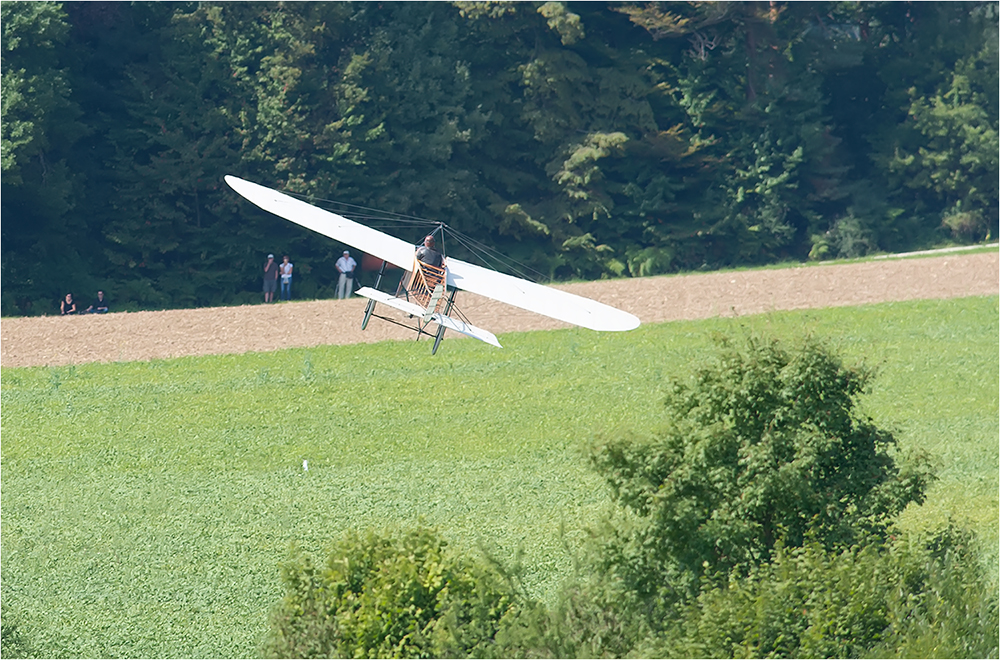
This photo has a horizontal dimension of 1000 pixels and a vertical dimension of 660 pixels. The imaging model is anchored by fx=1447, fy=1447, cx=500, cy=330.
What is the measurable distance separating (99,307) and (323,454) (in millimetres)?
17948

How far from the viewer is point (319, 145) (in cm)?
5625

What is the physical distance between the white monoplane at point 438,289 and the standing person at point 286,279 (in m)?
27.5

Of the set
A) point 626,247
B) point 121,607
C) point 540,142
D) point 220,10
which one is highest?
point 220,10

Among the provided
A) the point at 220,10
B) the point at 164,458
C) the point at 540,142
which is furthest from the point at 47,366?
the point at 540,142

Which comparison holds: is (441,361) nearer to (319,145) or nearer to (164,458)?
(164,458)

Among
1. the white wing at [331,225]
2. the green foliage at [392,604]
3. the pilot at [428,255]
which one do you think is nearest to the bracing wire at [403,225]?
the green foliage at [392,604]

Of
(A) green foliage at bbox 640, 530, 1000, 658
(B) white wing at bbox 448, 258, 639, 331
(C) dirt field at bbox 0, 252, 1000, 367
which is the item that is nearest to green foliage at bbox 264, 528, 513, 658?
(A) green foliage at bbox 640, 530, 1000, 658

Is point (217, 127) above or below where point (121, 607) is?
above

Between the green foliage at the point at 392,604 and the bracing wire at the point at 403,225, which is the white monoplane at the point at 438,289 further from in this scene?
the bracing wire at the point at 403,225

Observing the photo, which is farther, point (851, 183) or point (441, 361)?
point (851, 183)

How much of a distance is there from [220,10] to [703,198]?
2197 centimetres

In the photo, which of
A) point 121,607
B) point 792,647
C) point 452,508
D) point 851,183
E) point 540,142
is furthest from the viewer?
point 851,183

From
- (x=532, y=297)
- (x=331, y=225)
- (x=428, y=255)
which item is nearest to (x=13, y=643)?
(x=331, y=225)

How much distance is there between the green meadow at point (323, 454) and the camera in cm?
2992
